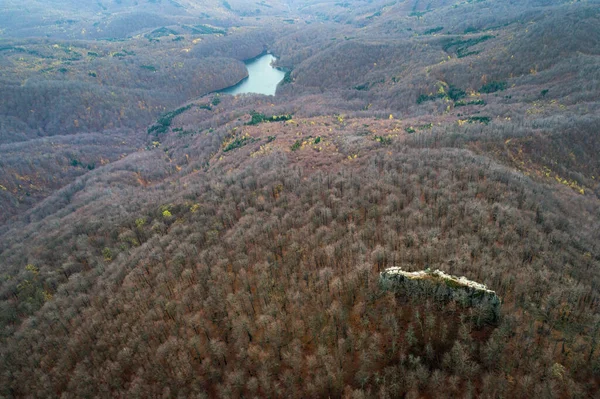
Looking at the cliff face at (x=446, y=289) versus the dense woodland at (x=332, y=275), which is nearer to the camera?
the dense woodland at (x=332, y=275)

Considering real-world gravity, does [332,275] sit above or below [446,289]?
below

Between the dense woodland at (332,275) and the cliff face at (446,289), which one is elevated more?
the cliff face at (446,289)

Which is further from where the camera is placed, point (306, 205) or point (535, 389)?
point (306, 205)

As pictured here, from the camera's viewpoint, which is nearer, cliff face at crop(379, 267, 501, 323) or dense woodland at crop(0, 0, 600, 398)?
dense woodland at crop(0, 0, 600, 398)

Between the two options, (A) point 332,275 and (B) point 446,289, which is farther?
(A) point 332,275

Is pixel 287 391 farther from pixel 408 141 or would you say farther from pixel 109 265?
pixel 408 141

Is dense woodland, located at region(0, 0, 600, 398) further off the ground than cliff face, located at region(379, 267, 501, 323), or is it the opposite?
cliff face, located at region(379, 267, 501, 323)

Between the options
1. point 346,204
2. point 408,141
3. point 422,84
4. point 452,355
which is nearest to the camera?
point 452,355

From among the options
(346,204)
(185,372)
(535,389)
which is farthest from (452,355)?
(346,204)
